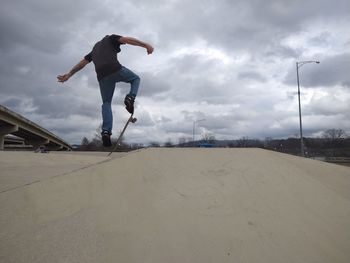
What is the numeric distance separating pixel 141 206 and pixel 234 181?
144 cm

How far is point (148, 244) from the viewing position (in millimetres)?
3463

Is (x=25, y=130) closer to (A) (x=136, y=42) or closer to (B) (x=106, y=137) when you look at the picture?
(B) (x=106, y=137)

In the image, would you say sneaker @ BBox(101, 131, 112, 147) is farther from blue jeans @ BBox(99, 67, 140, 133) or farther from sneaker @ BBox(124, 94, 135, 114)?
sneaker @ BBox(124, 94, 135, 114)

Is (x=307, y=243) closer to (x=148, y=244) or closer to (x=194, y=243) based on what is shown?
(x=194, y=243)

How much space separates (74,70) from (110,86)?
3.69 feet

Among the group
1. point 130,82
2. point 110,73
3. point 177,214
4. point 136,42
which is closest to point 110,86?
point 110,73

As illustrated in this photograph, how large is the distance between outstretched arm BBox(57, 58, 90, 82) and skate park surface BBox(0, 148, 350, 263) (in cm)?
→ 310

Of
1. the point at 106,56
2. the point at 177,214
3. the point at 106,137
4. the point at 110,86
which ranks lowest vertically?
the point at 177,214

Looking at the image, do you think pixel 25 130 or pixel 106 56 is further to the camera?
pixel 25 130

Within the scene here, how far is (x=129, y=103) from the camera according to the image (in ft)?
23.4

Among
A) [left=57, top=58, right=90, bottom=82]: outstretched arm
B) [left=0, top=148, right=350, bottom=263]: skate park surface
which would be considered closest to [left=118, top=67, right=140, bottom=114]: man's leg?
[left=57, top=58, right=90, bottom=82]: outstretched arm

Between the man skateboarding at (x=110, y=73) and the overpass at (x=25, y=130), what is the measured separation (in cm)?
3236

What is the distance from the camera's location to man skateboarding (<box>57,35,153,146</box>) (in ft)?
23.2

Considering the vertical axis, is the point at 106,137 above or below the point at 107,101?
below
